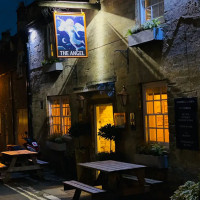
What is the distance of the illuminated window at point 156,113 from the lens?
375 inches

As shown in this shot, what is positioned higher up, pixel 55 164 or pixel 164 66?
pixel 164 66

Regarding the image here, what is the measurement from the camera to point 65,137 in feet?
45.6

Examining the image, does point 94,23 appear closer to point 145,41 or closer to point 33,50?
point 145,41

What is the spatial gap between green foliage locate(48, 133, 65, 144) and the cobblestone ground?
1241 mm

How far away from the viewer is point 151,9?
9.78 metres

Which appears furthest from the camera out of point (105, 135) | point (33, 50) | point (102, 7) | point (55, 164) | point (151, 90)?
point (33, 50)

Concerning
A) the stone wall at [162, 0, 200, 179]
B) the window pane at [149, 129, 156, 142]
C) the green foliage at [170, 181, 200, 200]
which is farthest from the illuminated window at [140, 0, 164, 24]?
the green foliage at [170, 181, 200, 200]

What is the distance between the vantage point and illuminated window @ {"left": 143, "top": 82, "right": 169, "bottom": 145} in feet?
31.3

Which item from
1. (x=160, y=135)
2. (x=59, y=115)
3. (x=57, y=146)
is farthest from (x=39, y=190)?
(x=59, y=115)

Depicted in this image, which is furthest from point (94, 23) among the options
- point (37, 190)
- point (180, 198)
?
point (180, 198)

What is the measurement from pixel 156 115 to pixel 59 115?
5.85 m

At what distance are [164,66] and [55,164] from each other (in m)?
7.20

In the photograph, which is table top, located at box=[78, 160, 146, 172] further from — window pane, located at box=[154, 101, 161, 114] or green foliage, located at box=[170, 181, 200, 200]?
window pane, located at box=[154, 101, 161, 114]

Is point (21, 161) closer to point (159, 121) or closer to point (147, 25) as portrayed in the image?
point (159, 121)
